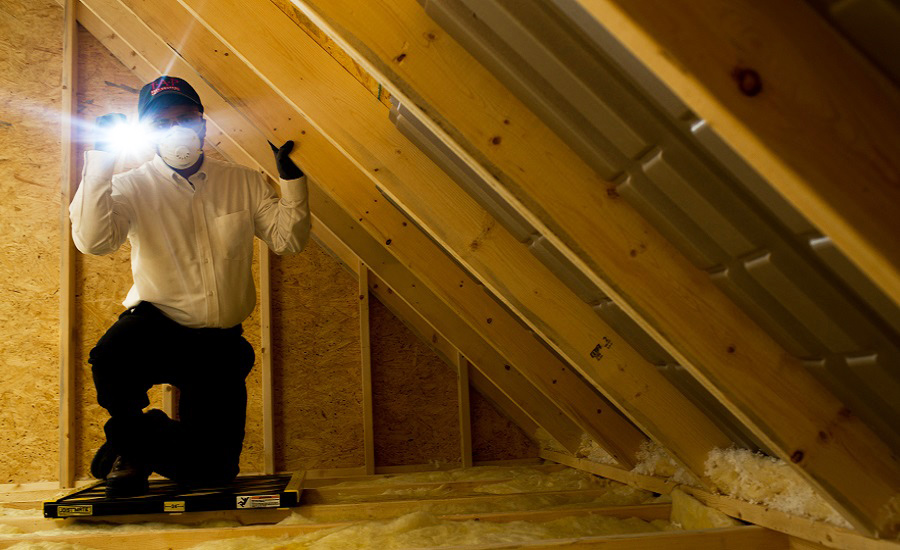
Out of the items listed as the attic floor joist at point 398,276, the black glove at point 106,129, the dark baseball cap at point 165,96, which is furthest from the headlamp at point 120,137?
the attic floor joist at point 398,276

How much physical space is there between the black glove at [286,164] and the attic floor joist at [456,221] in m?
0.43

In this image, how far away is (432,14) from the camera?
1448 mm

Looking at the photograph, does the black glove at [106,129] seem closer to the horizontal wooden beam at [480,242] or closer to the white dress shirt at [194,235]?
the white dress shirt at [194,235]

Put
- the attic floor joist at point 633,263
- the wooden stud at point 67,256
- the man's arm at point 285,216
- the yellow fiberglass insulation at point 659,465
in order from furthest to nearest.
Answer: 1. the wooden stud at point 67,256
2. the man's arm at point 285,216
3. the yellow fiberglass insulation at point 659,465
4. the attic floor joist at point 633,263

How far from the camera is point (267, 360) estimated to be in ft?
12.3

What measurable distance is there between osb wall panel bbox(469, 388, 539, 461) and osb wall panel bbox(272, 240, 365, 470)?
59cm

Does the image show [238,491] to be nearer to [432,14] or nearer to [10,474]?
[432,14]

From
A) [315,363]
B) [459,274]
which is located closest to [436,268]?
[459,274]

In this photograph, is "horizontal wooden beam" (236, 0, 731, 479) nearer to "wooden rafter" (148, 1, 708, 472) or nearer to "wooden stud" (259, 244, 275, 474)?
"wooden rafter" (148, 1, 708, 472)

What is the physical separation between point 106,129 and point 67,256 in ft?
5.60

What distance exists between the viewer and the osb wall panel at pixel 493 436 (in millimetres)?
3902

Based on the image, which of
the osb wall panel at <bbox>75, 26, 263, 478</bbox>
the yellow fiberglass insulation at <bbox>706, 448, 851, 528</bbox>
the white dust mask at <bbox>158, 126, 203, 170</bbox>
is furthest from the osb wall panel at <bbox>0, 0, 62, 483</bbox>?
the yellow fiberglass insulation at <bbox>706, 448, 851, 528</bbox>

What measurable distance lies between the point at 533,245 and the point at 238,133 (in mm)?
1911

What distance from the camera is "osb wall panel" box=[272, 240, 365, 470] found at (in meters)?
3.83
